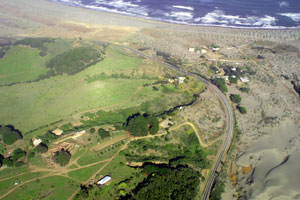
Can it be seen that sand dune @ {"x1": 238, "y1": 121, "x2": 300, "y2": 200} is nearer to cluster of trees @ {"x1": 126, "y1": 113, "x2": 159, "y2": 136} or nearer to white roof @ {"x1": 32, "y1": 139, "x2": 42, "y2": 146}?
cluster of trees @ {"x1": 126, "y1": 113, "x2": 159, "y2": 136}

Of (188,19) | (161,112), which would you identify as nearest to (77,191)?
(161,112)

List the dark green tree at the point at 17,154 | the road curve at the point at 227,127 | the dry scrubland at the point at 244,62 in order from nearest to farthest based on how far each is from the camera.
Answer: the road curve at the point at 227,127 → the dry scrubland at the point at 244,62 → the dark green tree at the point at 17,154

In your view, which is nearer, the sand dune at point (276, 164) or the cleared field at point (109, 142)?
the sand dune at point (276, 164)

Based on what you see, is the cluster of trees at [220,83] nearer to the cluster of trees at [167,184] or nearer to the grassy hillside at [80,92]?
the grassy hillside at [80,92]

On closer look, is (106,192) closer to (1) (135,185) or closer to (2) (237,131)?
(1) (135,185)

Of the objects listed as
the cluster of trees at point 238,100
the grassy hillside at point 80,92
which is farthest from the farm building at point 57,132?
the cluster of trees at point 238,100

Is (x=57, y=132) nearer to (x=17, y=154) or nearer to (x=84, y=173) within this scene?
(x=17, y=154)
